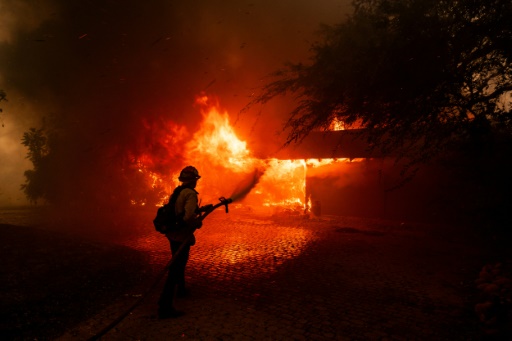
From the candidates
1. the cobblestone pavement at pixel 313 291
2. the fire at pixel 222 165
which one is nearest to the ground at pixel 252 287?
the cobblestone pavement at pixel 313 291

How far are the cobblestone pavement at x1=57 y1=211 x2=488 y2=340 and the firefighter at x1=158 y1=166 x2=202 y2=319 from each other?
23 cm

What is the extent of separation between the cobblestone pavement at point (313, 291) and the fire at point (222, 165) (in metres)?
8.35

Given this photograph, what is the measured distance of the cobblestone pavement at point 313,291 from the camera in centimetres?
436

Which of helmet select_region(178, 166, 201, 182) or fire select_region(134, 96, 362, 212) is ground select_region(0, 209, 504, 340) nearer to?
helmet select_region(178, 166, 201, 182)

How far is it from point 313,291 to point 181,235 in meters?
2.75

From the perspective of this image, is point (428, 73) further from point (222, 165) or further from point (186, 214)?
point (222, 165)

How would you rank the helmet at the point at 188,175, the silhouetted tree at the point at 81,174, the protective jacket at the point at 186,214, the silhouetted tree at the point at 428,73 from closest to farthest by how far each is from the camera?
the protective jacket at the point at 186,214
the helmet at the point at 188,175
the silhouetted tree at the point at 428,73
the silhouetted tree at the point at 81,174

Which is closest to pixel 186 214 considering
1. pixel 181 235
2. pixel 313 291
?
pixel 181 235

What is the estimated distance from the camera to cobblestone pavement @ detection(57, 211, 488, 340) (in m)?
4.36

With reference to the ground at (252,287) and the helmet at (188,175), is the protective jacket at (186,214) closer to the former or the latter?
the helmet at (188,175)

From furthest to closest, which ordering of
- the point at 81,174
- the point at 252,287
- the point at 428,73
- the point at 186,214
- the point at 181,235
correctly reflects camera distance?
the point at 81,174 < the point at 428,73 < the point at 252,287 < the point at 181,235 < the point at 186,214

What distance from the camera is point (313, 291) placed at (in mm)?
5914

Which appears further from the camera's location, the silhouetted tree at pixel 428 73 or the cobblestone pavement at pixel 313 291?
the silhouetted tree at pixel 428 73

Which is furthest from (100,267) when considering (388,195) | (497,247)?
(388,195)
